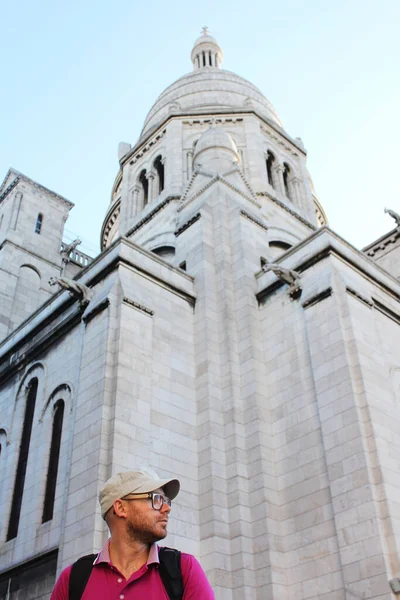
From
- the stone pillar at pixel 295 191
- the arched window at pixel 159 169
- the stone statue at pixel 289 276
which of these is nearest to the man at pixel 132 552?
the stone statue at pixel 289 276

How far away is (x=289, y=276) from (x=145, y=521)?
1362 cm

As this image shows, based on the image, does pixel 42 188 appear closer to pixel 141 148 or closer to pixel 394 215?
pixel 141 148

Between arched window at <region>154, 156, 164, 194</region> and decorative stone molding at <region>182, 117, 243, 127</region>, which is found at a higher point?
decorative stone molding at <region>182, 117, 243, 127</region>

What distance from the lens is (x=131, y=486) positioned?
3.57 metres

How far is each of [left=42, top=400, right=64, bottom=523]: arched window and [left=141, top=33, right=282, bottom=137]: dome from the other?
1709 centimetres

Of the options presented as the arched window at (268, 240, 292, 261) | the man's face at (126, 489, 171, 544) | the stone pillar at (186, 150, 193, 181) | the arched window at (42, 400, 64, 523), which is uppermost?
the stone pillar at (186, 150, 193, 181)

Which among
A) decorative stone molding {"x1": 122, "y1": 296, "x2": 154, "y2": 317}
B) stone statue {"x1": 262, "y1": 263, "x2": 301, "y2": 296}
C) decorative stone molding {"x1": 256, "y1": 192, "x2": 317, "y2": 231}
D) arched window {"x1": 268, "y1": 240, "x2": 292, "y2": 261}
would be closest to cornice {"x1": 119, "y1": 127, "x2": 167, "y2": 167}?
decorative stone molding {"x1": 256, "y1": 192, "x2": 317, "y2": 231}

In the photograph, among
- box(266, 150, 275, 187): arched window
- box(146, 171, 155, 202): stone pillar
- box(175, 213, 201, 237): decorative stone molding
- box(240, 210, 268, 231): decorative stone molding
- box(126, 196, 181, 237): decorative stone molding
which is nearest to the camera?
box(175, 213, 201, 237): decorative stone molding

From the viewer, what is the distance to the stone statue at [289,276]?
16.7 meters

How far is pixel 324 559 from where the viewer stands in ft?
42.5

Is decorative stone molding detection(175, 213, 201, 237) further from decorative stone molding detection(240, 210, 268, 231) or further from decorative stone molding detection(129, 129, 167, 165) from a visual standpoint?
decorative stone molding detection(129, 129, 167, 165)

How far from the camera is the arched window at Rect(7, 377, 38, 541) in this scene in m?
16.1

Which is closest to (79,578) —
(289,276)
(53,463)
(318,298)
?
(53,463)

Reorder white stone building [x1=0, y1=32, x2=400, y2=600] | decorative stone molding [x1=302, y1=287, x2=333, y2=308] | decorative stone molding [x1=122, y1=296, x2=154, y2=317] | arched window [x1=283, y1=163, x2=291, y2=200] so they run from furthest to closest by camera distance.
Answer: arched window [x1=283, y1=163, x2=291, y2=200] → decorative stone molding [x1=122, y1=296, x2=154, y2=317] → decorative stone molding [x1=302, y1=287, x2=333, y2=308] → white stone building [x1=0, y1=32, x2=400, y2=600]
